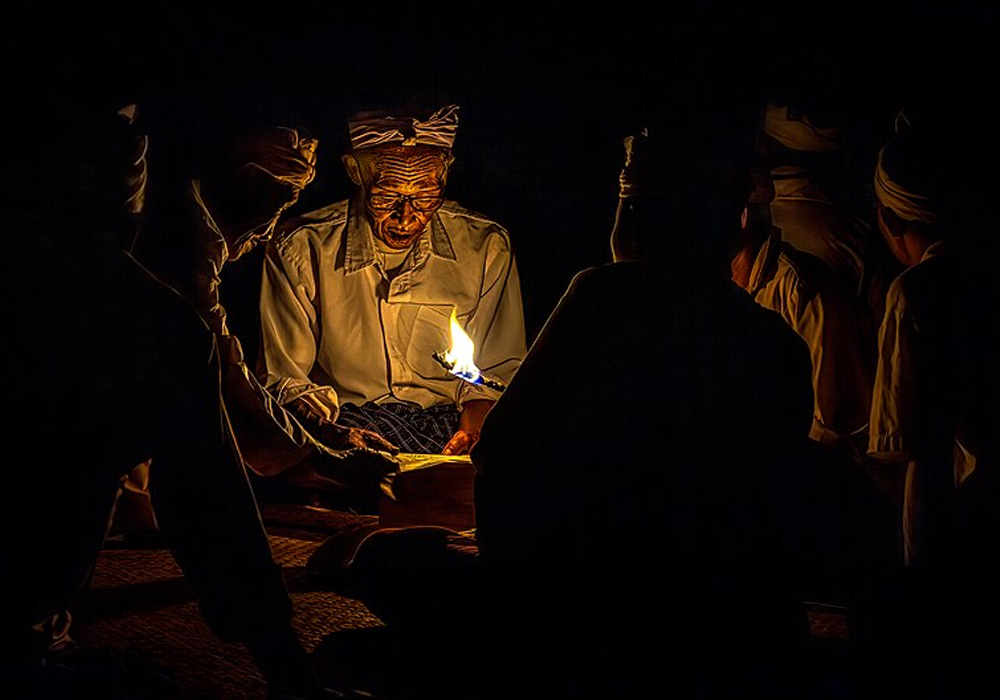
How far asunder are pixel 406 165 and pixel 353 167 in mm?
308

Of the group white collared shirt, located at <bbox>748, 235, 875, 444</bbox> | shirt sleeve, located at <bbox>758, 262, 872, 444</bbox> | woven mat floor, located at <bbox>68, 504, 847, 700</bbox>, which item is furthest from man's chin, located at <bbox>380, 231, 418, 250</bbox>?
shirt sleeve, located at <bbox>758, 262, 872, 444</bbox>

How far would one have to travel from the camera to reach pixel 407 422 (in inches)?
239

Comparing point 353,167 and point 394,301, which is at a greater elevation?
point 353,167

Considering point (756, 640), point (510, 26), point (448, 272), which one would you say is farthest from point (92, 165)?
point (756, 640)

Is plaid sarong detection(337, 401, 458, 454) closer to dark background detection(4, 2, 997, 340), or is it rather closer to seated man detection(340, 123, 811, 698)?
seated man detection(340, 123, 811, 698)

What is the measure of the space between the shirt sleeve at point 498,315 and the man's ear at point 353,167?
0.79 meters

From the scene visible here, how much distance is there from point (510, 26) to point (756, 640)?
8.91ft

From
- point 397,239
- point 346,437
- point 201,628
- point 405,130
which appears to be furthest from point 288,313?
point 201,628

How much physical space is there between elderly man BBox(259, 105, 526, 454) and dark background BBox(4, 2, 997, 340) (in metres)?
0.89

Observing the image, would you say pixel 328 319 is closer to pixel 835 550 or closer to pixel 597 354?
pixel 597 354

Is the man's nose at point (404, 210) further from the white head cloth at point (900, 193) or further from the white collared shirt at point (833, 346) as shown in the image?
the white head cloth at point (900, 193)

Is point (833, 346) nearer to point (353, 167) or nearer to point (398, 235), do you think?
point (398, 235)

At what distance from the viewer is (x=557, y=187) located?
5.85 meters

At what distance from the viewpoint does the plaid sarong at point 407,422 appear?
19.5 feet
